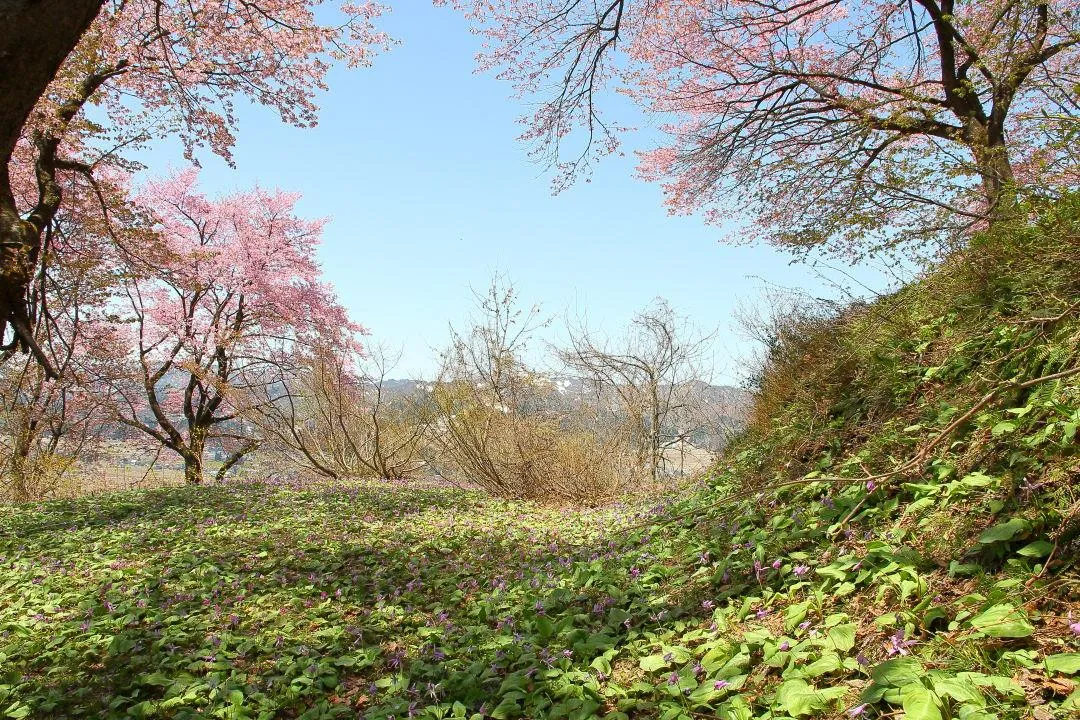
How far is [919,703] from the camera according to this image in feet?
4.14

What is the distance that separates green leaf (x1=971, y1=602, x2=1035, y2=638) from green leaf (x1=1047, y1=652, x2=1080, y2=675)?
107mm

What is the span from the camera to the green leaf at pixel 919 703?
1.23m

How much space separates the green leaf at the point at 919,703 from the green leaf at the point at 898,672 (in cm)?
6

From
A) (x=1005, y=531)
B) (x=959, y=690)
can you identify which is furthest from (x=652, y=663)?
(x=1005, y=531)

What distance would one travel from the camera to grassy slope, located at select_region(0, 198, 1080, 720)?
160cm

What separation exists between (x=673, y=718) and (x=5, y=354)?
5525mm

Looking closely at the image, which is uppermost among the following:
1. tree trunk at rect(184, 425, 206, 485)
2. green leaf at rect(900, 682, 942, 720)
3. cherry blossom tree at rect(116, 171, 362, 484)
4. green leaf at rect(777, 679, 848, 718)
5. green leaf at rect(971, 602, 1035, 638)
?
cherry blossom tree at rect(116, 171, 362, 484)

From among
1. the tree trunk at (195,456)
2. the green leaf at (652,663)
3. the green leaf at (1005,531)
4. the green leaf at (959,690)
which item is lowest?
the green leaf at (652,663)

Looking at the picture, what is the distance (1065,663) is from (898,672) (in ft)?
1.12

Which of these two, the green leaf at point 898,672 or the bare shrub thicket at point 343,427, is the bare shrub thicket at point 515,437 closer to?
the bare shrub thicket at point 343,427

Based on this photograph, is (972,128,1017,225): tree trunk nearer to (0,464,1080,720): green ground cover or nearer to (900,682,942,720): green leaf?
(0,464,1080,720): green ground cover

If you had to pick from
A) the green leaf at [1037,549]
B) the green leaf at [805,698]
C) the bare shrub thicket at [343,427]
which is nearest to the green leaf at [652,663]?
the green leaf at [805,698]

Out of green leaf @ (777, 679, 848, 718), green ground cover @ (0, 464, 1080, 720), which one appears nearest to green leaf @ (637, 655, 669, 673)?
green ground cover @ (0, 464, 1080, 720)

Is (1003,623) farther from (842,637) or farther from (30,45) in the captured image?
(30,45)
